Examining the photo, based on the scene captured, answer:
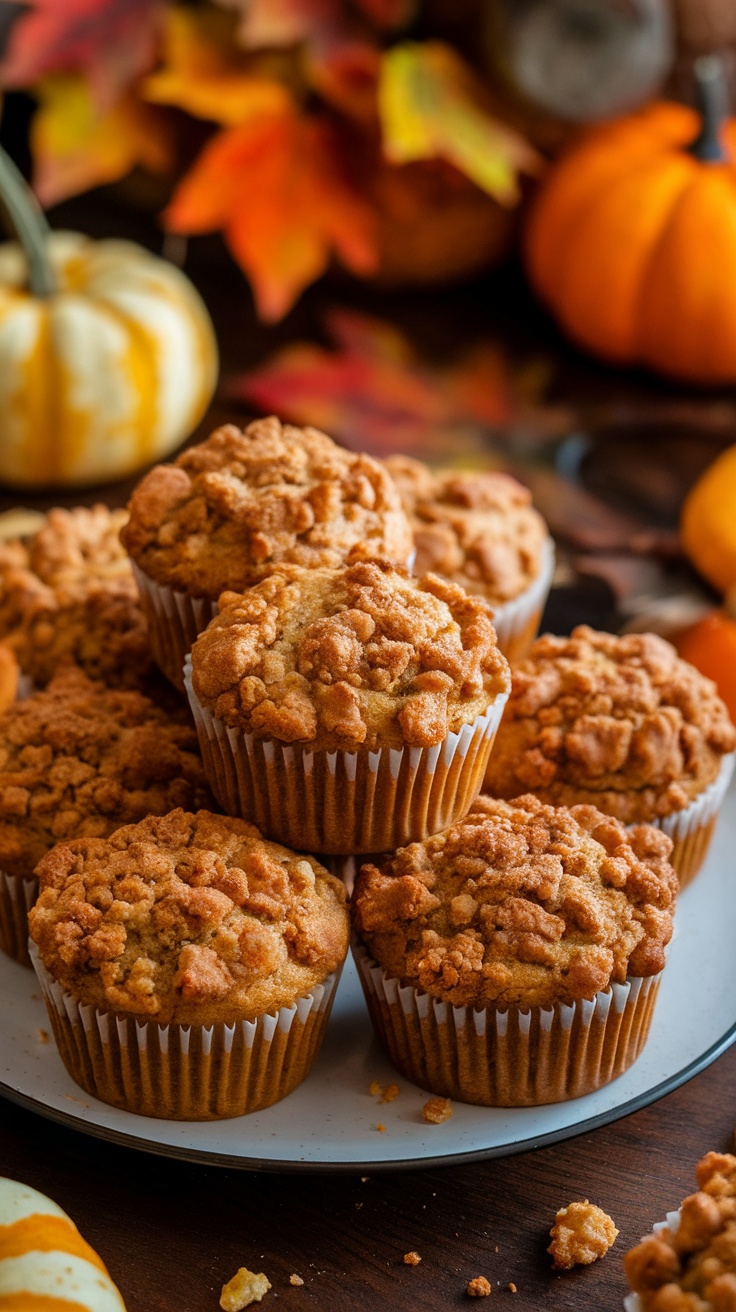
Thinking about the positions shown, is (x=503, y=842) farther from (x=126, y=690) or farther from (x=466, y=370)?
(x=466, y=370)

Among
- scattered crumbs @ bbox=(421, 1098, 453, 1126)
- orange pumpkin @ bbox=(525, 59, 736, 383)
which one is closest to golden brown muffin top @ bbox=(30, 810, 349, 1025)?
scattered crumbs @ bbox=(421, 1098, 453, 1126)

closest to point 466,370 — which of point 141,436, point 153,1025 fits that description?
point 141,436

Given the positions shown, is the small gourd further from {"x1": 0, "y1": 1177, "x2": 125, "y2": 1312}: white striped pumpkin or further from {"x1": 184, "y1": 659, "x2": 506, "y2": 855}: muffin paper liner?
{"x1": 0, "y1": 1177, "x2": 125, "y2": 1312}: white striped pumpkin

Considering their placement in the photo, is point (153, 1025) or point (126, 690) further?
point (126, 690)

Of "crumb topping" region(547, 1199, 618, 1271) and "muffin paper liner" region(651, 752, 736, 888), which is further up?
"muffin paper liner" region(651, 752, 736, 888)

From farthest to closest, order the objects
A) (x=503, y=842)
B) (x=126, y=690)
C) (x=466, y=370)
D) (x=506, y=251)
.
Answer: (x=506, y=251), (x=466, y=370), (x=126, y=690), (x=503, y=842)

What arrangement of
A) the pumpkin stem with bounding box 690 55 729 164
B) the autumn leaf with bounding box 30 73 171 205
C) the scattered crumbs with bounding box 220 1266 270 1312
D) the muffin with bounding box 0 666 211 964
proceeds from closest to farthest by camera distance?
1. the scattered crumbs with bounding box 220 1266 270 1312
2. the muffin with bounding box 0 666 211 964
3. the pumpkin stem with bounding box 690 55 729 164
4. the autumn leaf with bounding box 30 73 171 205
